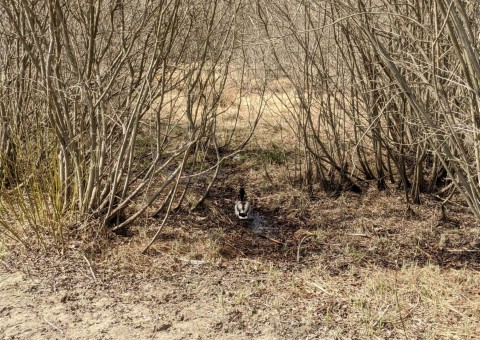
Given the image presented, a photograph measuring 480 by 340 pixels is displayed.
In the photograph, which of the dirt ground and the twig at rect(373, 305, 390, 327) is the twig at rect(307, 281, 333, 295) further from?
the twig at rect(373, 305, 390, 327)

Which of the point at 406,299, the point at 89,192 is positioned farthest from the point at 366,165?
the point at 89,192

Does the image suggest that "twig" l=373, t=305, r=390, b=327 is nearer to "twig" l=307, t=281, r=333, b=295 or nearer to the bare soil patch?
the bare soil patch

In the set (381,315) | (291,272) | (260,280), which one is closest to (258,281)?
(260,280)

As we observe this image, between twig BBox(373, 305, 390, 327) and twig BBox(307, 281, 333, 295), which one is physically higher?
twig BBox(307, 281, 333, 295)

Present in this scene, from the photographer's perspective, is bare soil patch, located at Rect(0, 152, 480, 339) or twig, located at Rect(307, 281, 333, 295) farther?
twig, located at Rect(307, 281, 333, 295)

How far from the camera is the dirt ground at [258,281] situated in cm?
330

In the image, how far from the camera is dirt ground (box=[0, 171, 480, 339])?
330cm

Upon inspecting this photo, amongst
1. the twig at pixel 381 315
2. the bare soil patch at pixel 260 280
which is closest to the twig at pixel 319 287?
the bare soil patch at pixel 260 280

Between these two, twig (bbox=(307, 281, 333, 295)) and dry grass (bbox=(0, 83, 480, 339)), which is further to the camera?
twig (bbox=(307, 281, 333, 295))

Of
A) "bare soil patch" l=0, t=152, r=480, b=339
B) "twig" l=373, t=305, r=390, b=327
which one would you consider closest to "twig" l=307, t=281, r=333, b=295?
"bare soil patch" l=0, t=152, r=480, b=339

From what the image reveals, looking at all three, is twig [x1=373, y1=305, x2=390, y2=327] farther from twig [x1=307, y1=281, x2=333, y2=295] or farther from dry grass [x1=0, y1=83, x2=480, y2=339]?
twig [x1=307, y1=281, x2=333, y2=295]

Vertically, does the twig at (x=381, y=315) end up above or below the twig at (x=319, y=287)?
below

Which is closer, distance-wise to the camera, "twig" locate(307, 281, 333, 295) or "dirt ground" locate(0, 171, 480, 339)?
"dirt ground" locate(0, 171, 480, 339)

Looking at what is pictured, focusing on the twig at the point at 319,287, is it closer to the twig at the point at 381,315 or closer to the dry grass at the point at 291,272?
the dry grass at the point at 291,272
